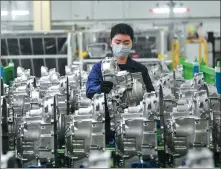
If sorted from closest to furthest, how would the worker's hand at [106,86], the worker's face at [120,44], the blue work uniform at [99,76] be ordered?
1. the worker's hand at [106,86]
2. the blue work uniform at [99,76]
3. the worker's face at [120,44]

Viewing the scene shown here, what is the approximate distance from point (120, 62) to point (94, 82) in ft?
1.26

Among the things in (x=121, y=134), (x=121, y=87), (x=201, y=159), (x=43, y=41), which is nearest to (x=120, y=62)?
(x=121, y=87)

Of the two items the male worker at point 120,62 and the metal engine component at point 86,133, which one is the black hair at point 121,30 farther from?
the metal engine component at point 86,133

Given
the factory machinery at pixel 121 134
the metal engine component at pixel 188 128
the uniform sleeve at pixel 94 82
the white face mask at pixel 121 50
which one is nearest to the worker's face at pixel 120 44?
the white face mask at pixel 121 50

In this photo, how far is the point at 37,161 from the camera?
403 centimetres

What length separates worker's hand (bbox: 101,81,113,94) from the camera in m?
4.45

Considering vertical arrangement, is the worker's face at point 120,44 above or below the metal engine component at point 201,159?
above

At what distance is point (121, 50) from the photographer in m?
4.77

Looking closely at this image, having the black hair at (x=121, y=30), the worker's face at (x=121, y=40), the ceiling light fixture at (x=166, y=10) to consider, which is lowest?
the worker's face at (x=121, y=40)

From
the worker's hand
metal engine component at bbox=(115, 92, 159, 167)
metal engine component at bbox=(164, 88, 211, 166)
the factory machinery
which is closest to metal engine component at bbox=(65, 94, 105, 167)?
the factory machinery

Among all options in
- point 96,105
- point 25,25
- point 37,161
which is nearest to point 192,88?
point 96,105

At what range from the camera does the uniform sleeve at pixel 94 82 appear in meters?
4.54

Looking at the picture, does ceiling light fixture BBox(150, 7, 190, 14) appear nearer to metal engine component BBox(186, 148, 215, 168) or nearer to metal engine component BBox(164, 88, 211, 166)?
metal engine component BBox(164, 88, 211, 166)

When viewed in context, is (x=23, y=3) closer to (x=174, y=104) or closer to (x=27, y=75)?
(x=27, y=75)
